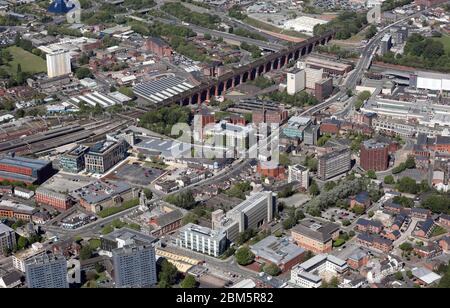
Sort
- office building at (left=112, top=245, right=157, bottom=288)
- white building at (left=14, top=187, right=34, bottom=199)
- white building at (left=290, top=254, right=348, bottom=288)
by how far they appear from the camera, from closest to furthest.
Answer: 1. office building at (left=112, top=245, right=157, bottom=288)
2. white building at (left=290, top=254, right=348, bottom=288)
3. white building at (left=14, top=187, right=34, bottom=199)

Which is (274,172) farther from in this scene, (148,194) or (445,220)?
(445,220)

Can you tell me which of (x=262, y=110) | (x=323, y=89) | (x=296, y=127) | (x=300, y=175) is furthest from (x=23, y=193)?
(x=323, y=89)

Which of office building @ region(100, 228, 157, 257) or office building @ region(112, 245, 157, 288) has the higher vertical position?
office building @ region(112, 245, 157, 288)

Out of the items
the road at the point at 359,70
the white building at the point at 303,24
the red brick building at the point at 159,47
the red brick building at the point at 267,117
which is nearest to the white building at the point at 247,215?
the red brick building at the point at 267,117

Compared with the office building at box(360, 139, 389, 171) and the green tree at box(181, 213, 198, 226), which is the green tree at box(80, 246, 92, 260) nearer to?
the green tree at box(181, 213, 198, 226)

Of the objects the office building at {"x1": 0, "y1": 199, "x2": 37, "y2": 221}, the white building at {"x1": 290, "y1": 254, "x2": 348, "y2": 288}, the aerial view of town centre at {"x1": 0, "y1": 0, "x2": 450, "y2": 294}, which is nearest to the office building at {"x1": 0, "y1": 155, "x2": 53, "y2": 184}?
the aerial view of town centre at {"x1": 0, "y1": 0, "x2": 450, "y2": 294}

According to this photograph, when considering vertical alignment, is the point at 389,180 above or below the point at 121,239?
below

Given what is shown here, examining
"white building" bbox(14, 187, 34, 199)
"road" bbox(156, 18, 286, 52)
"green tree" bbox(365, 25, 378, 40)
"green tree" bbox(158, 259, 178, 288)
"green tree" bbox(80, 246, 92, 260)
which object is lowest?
"white building" bbox(14, 187, 34, 199)
